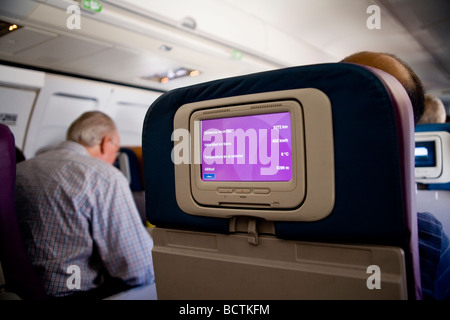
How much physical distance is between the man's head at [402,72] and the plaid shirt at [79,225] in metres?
1.57

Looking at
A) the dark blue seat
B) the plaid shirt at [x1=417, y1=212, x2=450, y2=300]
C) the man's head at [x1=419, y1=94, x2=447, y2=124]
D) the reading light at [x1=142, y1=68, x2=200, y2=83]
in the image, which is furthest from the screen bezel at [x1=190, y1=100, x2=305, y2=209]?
the reading light at [x1=142, y1=68, x2=200, y2=83]

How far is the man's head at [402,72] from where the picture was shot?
4.06ft

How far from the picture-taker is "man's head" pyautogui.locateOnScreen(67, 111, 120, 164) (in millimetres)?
2670

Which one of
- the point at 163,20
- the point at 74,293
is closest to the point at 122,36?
the point at 163,20

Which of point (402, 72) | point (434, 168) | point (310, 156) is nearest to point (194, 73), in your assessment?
point (434, 168)

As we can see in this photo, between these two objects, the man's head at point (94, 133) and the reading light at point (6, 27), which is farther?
the reading light at point (6, 27)

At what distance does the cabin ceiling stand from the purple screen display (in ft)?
7.78

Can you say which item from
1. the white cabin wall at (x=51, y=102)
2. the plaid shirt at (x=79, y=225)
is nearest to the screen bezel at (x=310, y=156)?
the plaid shirt at (x=79, y=225)

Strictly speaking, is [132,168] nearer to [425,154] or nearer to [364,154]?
[425,154]

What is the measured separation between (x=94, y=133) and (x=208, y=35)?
1.82 meters

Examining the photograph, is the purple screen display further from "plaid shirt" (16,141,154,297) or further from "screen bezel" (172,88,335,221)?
"plaid shirt" (16,141,154,297)

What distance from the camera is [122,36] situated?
3.43 metres

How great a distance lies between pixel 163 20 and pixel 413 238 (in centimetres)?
313

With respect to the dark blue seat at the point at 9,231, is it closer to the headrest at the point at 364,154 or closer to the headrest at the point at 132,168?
the headrest at the point at 364,154
